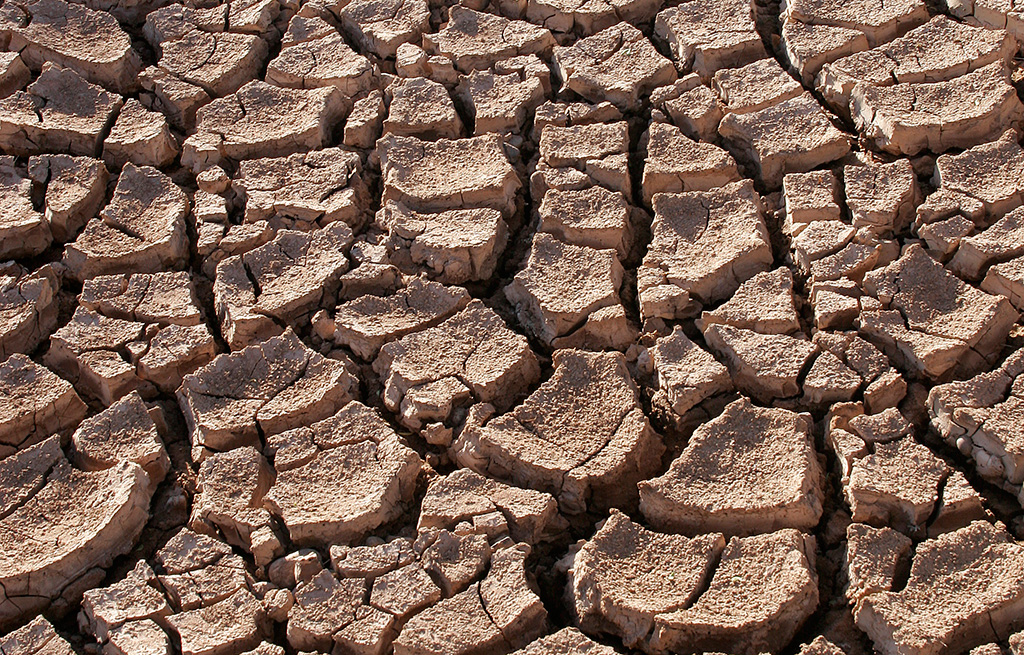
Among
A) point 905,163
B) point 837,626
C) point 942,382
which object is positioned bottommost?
point 837,626

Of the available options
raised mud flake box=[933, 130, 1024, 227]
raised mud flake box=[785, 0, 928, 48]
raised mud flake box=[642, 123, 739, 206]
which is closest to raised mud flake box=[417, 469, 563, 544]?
raised mud flake box=[642, 123, 739, 206]

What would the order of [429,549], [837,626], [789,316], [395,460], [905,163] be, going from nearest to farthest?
1. [837,626]
2. [429,549]
3. [395,460]
4. [789,316]
5. [905,163]

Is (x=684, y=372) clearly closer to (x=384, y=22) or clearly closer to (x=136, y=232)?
(x=136, y=232)

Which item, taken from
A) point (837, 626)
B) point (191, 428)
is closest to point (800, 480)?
point (837, 626)

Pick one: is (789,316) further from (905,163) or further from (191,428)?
(191,428)

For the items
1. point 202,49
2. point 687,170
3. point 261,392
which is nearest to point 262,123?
point 202,49

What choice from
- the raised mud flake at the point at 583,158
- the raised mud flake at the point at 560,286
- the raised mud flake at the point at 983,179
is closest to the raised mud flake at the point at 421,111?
the raised mud flake at the point at 583,158

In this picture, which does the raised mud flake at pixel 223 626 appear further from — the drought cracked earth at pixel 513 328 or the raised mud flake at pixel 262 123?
the raised mud flake at pixel 262 123
